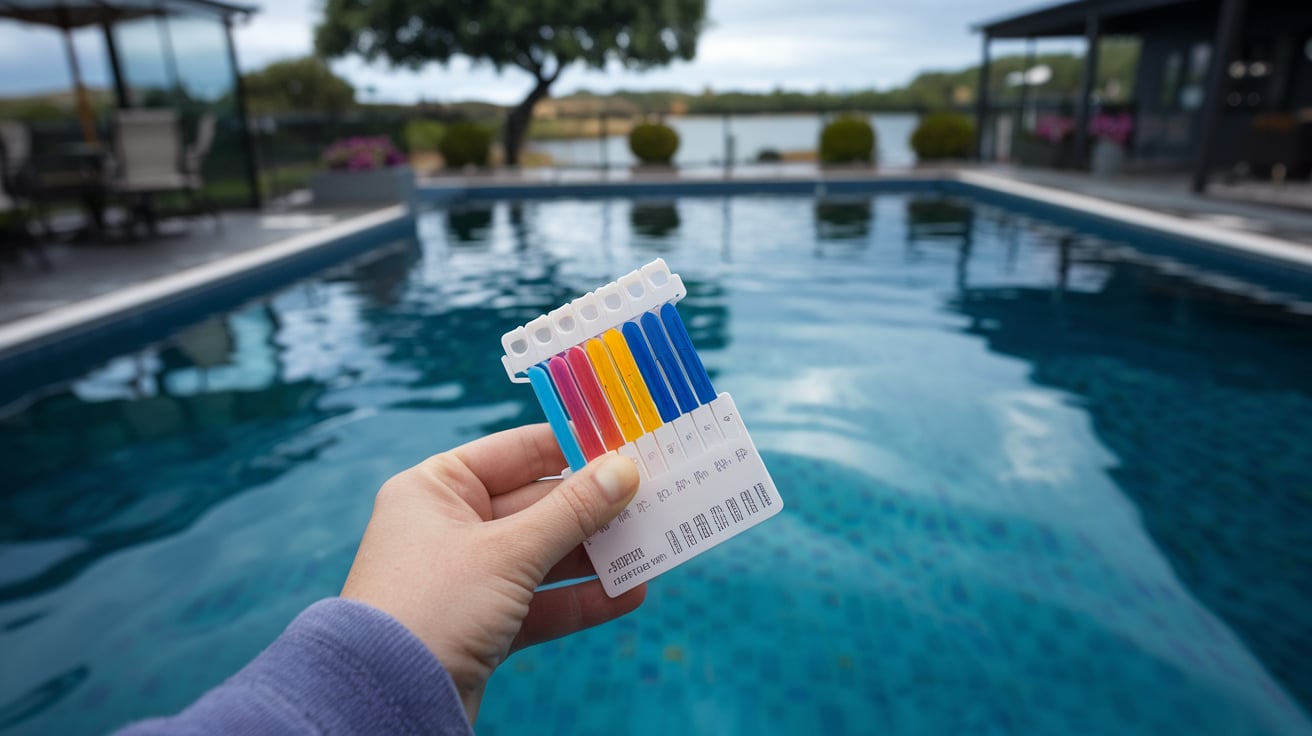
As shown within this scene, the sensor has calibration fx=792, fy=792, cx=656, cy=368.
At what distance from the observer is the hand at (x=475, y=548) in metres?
0.79

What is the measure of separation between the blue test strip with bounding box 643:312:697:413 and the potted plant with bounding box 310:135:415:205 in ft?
39.6

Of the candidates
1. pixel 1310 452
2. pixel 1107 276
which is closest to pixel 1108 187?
pixel 1107 276

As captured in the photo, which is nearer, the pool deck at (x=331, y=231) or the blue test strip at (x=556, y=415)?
the blue test strip at (x=556, y=415)

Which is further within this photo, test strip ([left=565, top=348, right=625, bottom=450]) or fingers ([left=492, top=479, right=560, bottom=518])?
fingers ([left=492, top=479, right=560, bottom=518])

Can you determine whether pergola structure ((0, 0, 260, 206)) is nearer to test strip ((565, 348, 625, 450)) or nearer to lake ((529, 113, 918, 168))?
lake ((529, 113, 918, 168))

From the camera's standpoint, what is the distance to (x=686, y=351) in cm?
98

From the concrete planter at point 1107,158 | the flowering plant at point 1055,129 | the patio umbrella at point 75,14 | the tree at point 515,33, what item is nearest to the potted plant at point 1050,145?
the flowering plant at point 1055,129

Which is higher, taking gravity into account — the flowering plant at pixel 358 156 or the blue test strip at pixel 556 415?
the flowering plant at pixel 358 156

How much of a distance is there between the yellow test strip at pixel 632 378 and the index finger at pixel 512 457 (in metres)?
0.15

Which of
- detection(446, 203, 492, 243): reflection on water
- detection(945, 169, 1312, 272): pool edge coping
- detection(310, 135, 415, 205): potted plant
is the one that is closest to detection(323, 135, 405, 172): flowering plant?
detection(310, 135, 415, 205): potted plant

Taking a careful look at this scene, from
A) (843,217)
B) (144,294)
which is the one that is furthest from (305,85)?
(144,294)

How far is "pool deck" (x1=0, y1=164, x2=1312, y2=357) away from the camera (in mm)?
5805

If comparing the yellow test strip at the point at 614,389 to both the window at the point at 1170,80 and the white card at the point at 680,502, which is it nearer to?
the white card at the point at 680,502

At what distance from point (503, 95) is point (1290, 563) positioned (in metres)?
19.3
